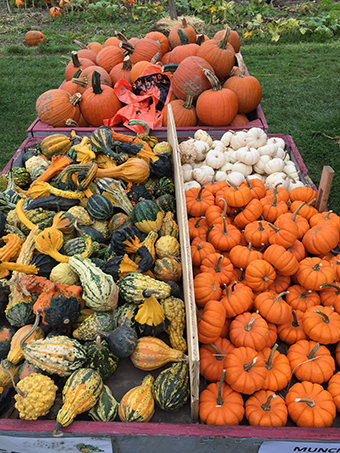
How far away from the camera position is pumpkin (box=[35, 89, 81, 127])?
13.3 ft

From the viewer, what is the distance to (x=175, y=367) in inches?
74.2

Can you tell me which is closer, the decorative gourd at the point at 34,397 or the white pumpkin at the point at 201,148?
the decorative gourd at the point at 34,397

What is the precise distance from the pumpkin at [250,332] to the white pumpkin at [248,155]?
1712mm

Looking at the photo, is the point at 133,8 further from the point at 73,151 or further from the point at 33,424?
the point at 33,424

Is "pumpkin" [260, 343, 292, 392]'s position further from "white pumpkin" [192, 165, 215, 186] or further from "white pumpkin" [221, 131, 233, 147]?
"white pumpkin" [221, 131, 233, 147]

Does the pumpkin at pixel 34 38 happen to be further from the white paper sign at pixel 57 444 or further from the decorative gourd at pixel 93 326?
the white paper sign at pixel 57 444

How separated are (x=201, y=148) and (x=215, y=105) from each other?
0.69m

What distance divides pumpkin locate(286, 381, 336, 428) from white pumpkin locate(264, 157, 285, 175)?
2031 mm

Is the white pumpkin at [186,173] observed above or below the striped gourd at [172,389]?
above

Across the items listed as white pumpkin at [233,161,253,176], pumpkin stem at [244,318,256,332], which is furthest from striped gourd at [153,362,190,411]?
white pumpkin at [233,161,253,176]

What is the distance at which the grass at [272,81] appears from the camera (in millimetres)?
5855

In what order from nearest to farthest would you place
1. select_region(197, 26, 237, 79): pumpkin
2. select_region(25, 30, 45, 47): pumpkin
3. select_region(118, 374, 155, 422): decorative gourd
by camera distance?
select_region(118, 374, 155, 422): decorative gourd, select_region(197, 26, 237, 79): pumpkin, select_region(25, 30, 45, 47): pumpkin

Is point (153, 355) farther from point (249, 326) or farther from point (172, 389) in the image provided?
point (249, 326)

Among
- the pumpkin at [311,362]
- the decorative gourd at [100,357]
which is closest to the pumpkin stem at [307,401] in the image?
the pumpkin at [311,362]
